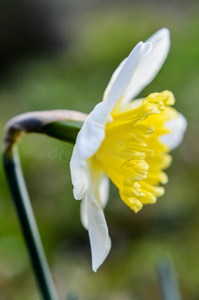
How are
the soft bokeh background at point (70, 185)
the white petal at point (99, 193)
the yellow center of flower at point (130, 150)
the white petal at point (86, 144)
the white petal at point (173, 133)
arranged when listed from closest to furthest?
the white petal at point (86, 144), the yellow center of flower at point (130, 150), the white petal at point (99, 193), the white petal at point (173, 133), the soft bokeh background at point (70, 185)

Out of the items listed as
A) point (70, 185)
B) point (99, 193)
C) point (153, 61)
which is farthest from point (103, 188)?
point (70, 185)

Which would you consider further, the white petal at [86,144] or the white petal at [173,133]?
the white petal at [173,133]

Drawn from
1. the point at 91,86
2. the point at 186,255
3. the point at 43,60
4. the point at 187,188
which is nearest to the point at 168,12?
the point at 43,60

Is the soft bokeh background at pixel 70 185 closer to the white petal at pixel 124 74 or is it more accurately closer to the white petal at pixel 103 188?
the white petal at pixel 103 188

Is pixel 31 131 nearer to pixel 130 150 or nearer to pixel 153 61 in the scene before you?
pixel 130 150

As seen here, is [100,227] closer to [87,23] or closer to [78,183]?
[78,183]

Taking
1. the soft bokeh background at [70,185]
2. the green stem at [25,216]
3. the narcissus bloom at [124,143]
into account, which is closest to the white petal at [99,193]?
the narcissus bloom at [124,143]

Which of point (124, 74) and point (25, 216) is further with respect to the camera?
point (25, 216)
